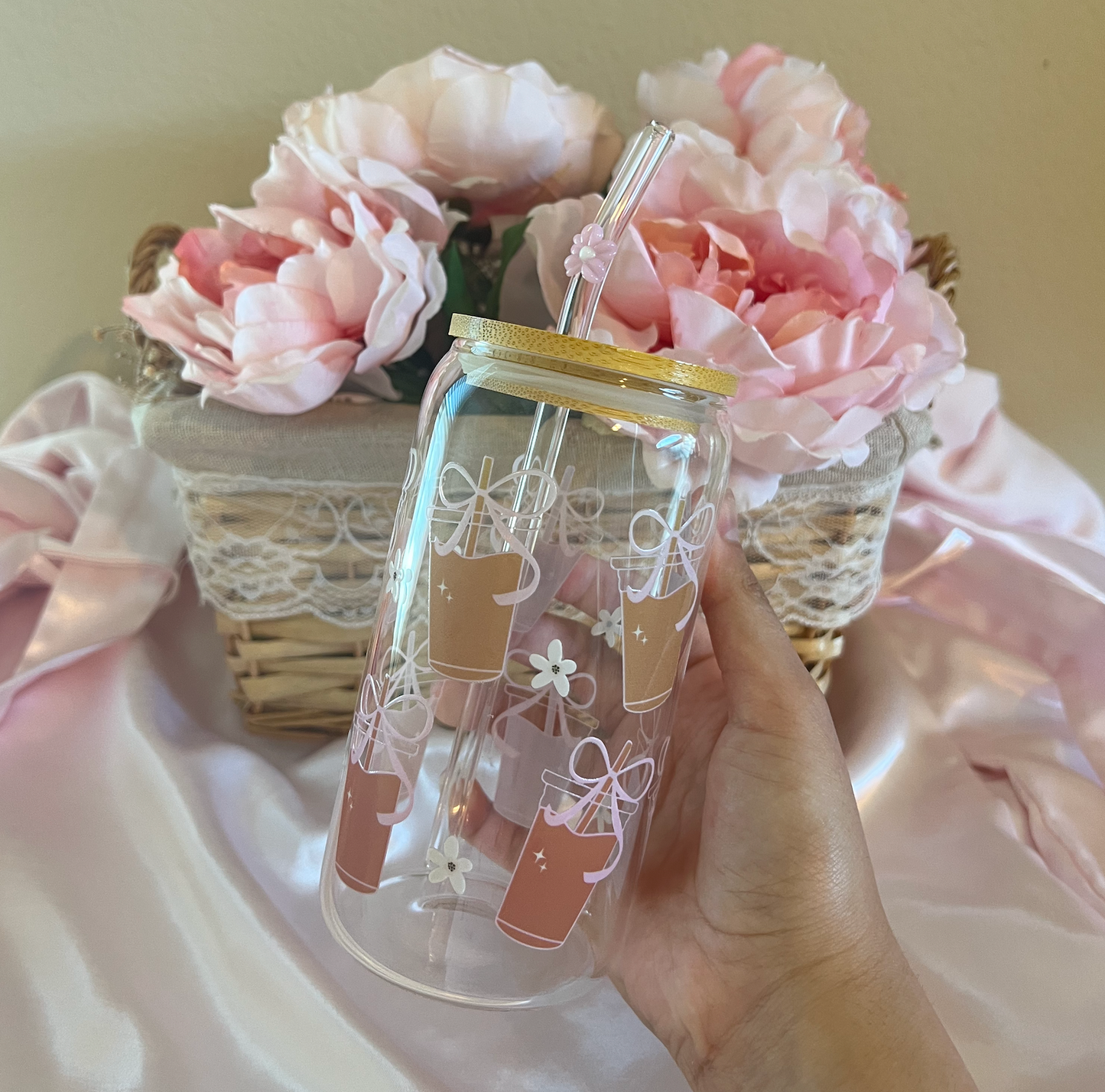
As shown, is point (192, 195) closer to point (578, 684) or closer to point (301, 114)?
point (301, 114)

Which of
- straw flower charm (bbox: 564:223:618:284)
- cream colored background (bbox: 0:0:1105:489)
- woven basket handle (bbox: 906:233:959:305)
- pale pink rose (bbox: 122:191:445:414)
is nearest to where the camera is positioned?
straw flower charm (bbox: 564:223:618:284)

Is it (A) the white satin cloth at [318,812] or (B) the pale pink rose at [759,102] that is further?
(B) the pale pink rose at [759,102]

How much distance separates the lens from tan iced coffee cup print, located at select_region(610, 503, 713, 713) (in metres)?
0.37

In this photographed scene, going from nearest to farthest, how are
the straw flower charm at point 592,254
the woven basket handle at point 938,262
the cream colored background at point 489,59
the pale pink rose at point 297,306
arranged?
the straw flower charm at point 592,254
the pale pink rose at point 297,306
the woven basket handle at point 938,262
the cream colored background at point 489,59

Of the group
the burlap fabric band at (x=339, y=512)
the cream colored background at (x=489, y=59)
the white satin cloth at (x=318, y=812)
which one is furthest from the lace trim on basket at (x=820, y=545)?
the cream colored background at (x=489, y=59)

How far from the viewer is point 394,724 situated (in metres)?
0.40

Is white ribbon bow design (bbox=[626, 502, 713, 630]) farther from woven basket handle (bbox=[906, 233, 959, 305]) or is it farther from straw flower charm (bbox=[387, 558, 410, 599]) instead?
woven basket handle (bbox=[906, 233, 959, 305])

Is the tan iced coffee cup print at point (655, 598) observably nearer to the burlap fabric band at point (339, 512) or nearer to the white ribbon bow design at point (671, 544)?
the white ribbon bow design at point (671, 544)

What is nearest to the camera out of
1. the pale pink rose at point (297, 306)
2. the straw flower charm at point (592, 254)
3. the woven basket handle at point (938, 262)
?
the straw flower charm at point (592, 254)

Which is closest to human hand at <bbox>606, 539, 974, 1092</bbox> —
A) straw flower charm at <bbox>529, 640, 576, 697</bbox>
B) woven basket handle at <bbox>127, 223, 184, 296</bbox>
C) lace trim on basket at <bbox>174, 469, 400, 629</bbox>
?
straw flower charm at <bbox>529, 640, 576, 697</bbox>

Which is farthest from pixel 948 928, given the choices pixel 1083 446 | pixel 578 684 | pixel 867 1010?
pixel 1083 446

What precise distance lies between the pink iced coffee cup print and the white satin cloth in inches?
1.5

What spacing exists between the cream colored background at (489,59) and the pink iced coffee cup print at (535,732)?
54 cm

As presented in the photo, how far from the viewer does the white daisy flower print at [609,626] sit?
38 centimetres
